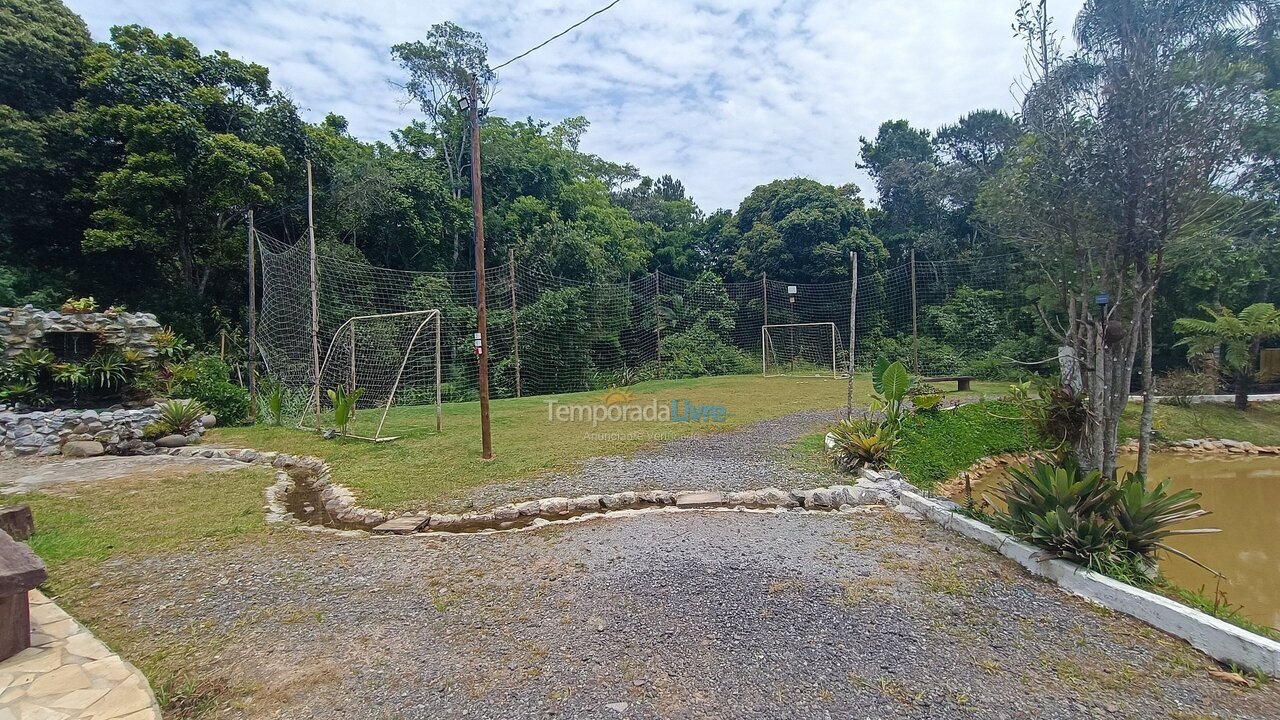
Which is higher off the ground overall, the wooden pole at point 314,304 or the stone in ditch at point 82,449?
the wooden pole at point 314,304

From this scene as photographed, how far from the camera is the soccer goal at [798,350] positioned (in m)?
14.5

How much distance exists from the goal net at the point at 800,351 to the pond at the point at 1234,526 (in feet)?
25.4

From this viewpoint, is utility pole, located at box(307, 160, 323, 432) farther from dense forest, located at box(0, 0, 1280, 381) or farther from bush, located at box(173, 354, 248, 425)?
dense forest, located at box(0, 0, 1280, 381)

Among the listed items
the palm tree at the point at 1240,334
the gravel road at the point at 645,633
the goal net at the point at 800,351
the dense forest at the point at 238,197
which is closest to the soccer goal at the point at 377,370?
the dense forest at the point at 238,197

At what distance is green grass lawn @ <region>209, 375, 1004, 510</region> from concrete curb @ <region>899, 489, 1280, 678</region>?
3.55 m

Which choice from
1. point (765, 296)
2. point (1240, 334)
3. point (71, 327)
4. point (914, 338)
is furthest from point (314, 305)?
point (1240, 334)

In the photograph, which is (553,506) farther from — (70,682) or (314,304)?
(314,304)

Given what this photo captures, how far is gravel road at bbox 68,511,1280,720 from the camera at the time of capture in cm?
184

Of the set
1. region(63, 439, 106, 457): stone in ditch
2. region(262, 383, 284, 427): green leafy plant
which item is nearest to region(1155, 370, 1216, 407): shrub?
region(262, 383, 284, 427): green leafy plant

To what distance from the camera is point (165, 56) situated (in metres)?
10.4

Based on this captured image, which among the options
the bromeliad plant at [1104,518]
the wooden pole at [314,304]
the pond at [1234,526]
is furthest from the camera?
the wooden pole at [314,304]

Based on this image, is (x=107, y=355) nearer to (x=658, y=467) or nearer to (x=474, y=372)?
(x=474, y=372)

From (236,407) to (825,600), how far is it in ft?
29.6

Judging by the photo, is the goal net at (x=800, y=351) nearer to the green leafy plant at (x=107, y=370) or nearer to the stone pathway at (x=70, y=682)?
the green leafy plant at (x=107, y=370)
